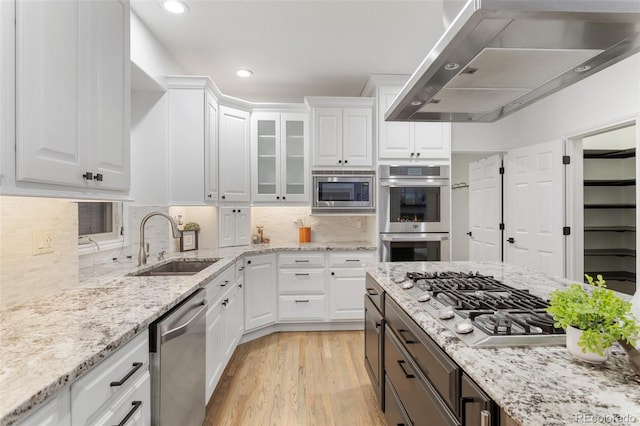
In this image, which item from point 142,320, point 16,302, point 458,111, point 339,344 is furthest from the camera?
point 339,344

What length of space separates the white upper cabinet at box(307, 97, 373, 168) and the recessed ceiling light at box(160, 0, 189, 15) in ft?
5.09

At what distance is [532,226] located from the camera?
3.61 meters

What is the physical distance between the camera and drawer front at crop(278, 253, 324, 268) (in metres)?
3.43

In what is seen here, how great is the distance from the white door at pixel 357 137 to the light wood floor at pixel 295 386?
1.94 meters

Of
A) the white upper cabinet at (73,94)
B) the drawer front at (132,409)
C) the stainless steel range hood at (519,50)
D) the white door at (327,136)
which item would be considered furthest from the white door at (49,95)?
the white door at (327,136)

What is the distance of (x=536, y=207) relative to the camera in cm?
356

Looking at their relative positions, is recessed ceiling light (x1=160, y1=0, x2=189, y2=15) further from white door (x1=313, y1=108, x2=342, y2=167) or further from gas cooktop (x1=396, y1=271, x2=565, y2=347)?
gas cooktop (x1=396, y1=271, x2=565, y2=347)

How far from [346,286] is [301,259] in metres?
0.57

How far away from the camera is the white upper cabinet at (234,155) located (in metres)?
3.38

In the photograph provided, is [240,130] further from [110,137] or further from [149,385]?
[149,385]

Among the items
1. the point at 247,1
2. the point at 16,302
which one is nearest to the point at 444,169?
the point at 247,1

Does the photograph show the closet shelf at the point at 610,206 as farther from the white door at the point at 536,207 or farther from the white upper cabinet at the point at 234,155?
the white upper cabinet at the point at 234,155

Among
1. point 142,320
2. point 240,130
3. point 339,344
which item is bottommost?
point 339,344

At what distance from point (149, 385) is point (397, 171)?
291 centimetres
